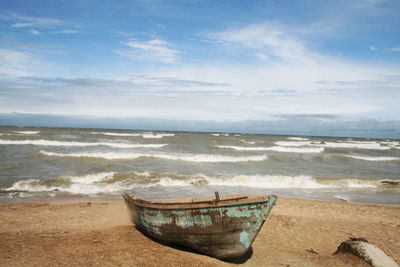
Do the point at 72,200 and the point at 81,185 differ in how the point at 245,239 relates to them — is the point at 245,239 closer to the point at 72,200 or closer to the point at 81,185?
the point at 72,200

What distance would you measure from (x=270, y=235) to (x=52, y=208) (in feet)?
20.2

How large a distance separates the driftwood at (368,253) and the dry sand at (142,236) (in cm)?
13

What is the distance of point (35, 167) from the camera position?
13648 mm

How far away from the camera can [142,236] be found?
5.67m

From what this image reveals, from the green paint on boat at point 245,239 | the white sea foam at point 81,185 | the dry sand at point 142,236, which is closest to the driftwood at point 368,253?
the dry sand at point 142,236

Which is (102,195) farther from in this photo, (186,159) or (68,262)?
(186,159)

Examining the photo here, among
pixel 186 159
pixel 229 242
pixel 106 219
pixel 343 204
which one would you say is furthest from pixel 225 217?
pixel 186 159

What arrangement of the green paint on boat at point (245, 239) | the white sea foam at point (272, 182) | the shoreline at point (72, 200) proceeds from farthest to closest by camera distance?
the white sea foam at point (272, 182) < the shoreline at point (72, 200) < the green paint on boat at point (245, 239)

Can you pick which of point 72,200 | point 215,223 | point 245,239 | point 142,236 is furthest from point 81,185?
point 245,239

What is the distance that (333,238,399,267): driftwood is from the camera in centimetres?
452

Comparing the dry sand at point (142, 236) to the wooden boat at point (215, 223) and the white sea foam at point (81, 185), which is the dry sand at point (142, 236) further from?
the white sea foam at point (81, 185)

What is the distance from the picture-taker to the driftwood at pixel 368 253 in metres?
4.52

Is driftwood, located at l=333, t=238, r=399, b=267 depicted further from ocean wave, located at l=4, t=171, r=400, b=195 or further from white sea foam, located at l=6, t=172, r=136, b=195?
white sea foam, located at l=6, t=172, r=136, b=195

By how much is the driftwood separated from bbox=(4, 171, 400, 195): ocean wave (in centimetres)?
→ 725
